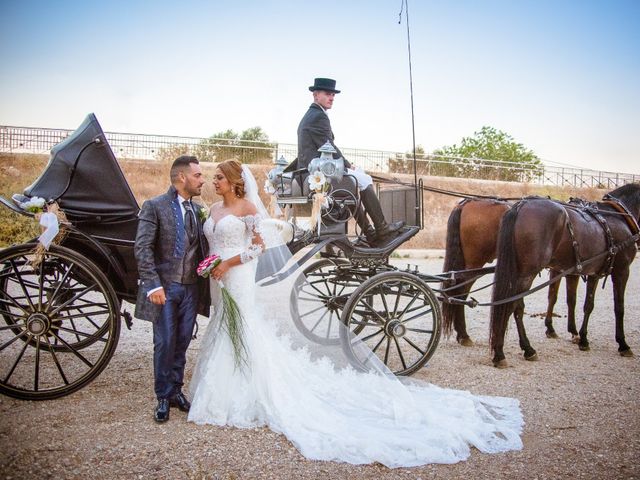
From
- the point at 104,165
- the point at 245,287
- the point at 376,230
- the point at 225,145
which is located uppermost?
the point at 225,145

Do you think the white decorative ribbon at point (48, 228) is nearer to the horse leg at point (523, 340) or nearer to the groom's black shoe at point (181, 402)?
→ the groom's black shoe at point (181, 402)

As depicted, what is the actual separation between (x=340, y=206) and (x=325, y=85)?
52.7 inches

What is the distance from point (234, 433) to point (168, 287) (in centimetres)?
113

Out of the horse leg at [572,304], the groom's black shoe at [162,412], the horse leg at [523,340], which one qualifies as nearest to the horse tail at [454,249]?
the horse leg at [523,340]

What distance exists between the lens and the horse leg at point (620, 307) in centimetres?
578

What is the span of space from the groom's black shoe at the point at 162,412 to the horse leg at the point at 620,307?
200 inches

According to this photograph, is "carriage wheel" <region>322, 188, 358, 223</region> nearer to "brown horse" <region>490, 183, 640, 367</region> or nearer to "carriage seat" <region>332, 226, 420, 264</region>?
"carriage seat" <region>332, 226, 420, 264</region>

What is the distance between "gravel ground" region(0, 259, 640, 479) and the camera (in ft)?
9.58

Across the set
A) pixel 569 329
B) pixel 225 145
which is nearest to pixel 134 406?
pixel 569 329

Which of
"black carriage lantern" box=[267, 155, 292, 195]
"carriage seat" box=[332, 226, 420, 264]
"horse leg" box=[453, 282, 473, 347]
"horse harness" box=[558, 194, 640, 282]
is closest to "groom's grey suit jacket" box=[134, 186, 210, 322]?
"carriage seat" box=[332, 226, 420, 264]

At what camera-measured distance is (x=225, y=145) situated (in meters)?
22.9

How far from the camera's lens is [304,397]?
3.63m

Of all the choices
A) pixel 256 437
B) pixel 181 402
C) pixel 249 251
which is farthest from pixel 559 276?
pixel 181 402

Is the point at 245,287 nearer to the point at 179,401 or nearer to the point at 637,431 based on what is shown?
the point at 179,401
